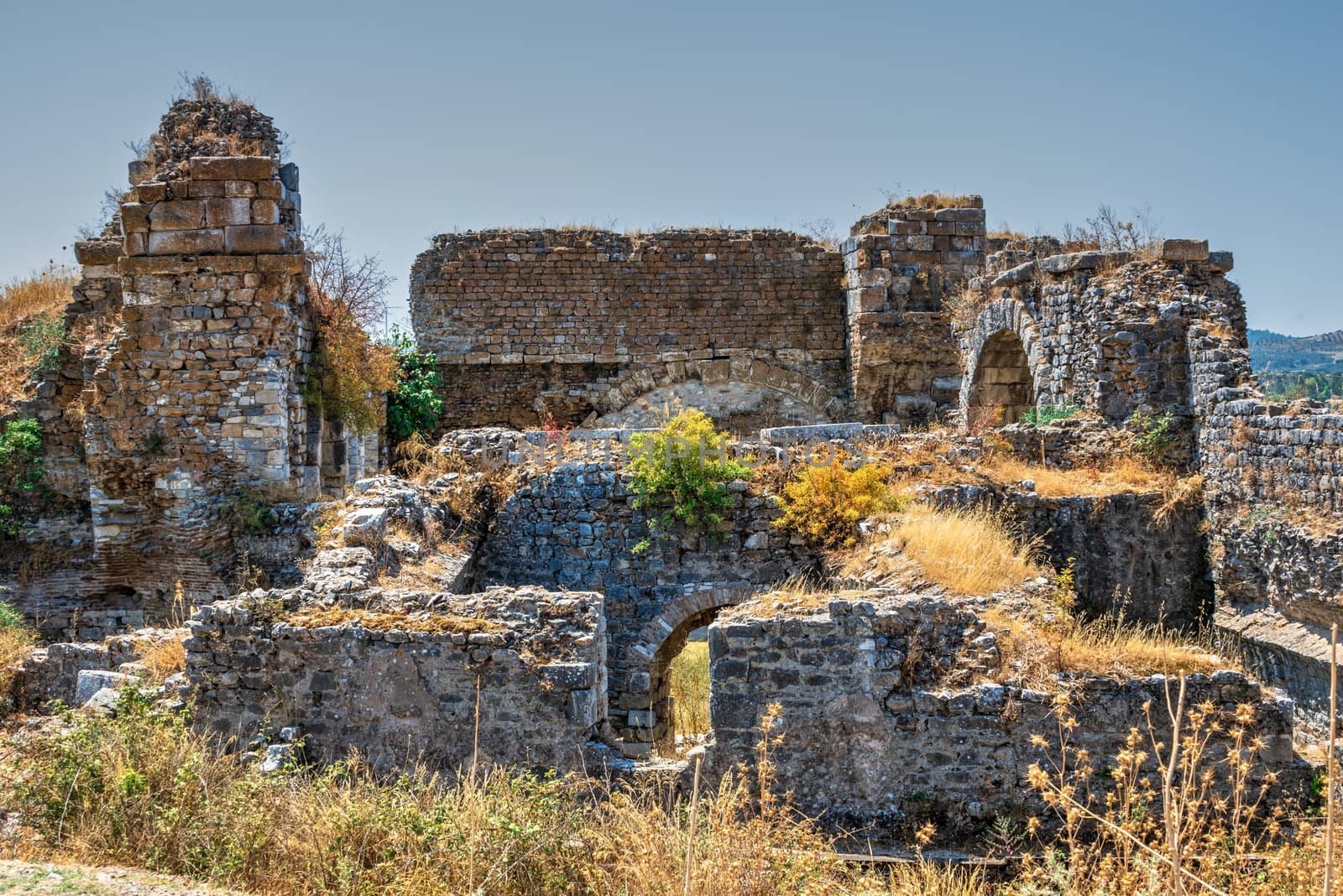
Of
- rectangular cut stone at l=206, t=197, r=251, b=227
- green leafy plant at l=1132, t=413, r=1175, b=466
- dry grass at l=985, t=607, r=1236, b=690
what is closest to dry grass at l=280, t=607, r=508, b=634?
dry grass at l=985, t=607, r=1236, b=690

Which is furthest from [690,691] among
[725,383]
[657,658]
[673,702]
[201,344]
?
[201,344]

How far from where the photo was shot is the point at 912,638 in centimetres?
579

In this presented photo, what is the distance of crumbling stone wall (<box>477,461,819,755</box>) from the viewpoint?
9.57 m

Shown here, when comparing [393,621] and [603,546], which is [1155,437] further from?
[393,621]

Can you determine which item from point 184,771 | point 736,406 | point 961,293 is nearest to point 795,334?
point 736,406

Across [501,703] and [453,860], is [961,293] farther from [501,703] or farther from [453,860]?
[453,860]

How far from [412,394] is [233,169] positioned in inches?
196

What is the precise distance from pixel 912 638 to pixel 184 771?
3700 mm

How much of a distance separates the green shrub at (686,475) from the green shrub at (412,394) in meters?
5.43

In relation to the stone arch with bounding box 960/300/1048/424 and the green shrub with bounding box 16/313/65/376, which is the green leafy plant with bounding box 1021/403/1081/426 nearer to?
the stone arch with bounding box 960/300/1048/424

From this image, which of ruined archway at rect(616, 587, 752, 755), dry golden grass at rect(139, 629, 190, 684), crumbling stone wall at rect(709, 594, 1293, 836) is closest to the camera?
crumbling stone wall at rect(709, 594, 1293, 836)

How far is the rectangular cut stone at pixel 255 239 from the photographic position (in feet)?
34.4

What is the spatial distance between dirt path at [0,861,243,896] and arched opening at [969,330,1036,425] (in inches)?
476

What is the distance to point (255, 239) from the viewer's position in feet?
34.4
